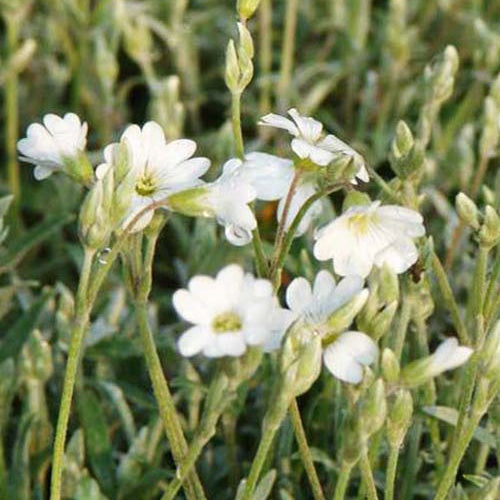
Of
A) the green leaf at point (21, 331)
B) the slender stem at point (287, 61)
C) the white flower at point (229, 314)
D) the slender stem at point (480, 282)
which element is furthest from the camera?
the slender stem at point (287, 61)

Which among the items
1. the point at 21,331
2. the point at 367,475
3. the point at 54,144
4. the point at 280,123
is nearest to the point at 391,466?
the point at 367,475

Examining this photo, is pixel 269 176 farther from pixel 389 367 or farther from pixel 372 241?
pixel 389 367

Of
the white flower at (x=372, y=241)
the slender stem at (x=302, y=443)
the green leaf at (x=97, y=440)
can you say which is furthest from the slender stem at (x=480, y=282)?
the green leaf at (x=97, y=440)

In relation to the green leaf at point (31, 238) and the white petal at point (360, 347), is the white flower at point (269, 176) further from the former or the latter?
the green leaf at point (31, 238)

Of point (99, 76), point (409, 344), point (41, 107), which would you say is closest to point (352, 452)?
point (409, 344)

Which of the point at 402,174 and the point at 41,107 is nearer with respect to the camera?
the point at 402,174

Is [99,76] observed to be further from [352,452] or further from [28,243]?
[352,452]

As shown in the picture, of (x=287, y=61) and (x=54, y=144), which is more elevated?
(x=54, y=144)
